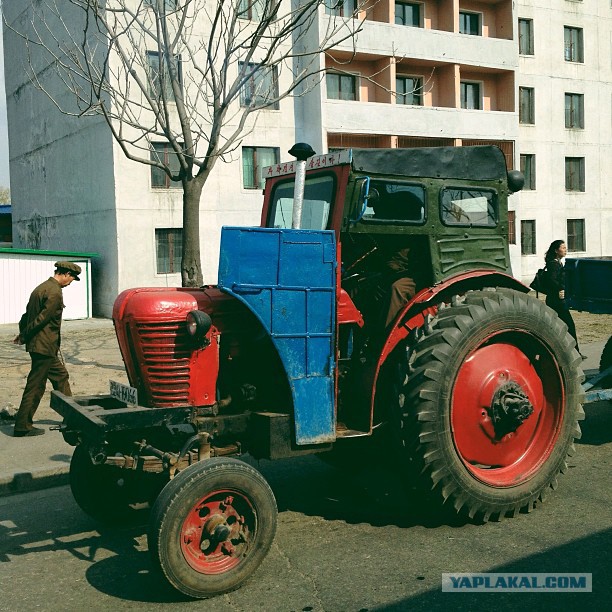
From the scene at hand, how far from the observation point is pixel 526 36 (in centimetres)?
3297

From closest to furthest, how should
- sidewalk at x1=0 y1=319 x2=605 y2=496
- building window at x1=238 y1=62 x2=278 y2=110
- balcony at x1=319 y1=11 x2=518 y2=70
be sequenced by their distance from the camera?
sidewalk at x1=0 y1=319 x2=605 y2=496 < building window at x1=238 y1=62 x2=278 y2=110 < balcony at x1=319 y1=11 x2=518 y2=70

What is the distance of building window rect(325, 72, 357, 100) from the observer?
1102 inches

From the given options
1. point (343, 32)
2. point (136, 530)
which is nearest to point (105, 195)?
point (343, 32)

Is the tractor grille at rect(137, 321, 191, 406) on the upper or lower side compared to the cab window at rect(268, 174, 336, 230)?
lower

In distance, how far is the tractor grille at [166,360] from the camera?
15.5ft

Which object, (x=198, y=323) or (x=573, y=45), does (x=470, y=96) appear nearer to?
(x=573, y=45)

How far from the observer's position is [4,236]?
40.2m

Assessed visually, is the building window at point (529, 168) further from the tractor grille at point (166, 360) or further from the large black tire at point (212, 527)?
the large black tire at point (212, 527)

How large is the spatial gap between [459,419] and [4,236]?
3908cm

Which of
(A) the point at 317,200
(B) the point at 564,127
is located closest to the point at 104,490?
(A) the point at 317,200

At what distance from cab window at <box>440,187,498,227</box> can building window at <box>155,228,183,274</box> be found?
64.1ft

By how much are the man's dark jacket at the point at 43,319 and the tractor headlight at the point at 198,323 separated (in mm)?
3851

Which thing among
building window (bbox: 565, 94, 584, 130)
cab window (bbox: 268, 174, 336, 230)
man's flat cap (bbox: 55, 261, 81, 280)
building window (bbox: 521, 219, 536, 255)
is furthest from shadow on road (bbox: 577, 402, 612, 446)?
building window (bbox: 565, 94, 584, 130)

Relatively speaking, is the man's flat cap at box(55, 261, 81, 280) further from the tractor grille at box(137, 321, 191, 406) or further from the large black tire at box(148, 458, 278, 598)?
the large black tire at box(148, 458, 278, 598)
